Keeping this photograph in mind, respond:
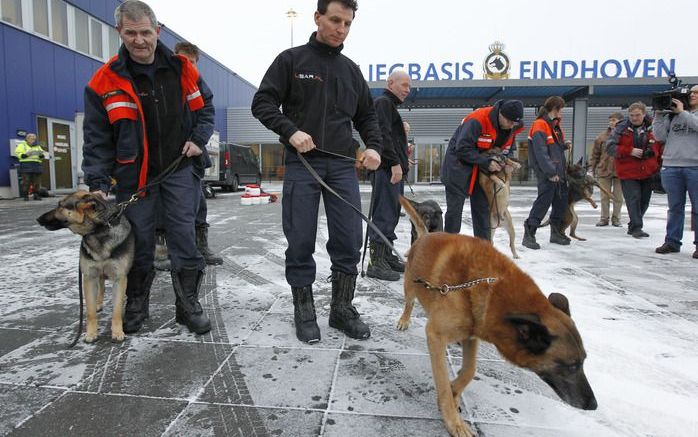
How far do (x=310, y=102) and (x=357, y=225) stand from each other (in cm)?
90

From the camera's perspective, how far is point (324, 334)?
2949 mm

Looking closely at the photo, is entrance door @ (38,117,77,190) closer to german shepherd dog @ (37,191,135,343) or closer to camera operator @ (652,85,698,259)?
german shepherd dog @ (37,191,135,343)

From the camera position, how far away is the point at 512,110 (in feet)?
14.6

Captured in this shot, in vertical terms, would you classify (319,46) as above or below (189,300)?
above

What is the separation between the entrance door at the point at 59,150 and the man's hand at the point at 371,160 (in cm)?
1638

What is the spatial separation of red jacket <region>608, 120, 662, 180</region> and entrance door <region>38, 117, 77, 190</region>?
17.3m

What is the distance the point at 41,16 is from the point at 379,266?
16.9 meters

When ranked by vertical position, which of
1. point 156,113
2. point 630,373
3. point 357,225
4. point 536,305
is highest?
point 156,113

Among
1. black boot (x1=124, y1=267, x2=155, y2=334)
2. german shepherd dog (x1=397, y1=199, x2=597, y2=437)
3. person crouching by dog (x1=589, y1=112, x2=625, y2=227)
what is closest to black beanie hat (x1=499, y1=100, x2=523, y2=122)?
german shepherd dog (x1=397, y1=199, x2=597, y2=437)

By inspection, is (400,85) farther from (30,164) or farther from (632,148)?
(30,164)

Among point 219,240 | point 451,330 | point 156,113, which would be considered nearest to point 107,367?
point 156,113

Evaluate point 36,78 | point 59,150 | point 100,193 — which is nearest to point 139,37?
point 100,193

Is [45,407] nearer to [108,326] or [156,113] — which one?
[108,326]

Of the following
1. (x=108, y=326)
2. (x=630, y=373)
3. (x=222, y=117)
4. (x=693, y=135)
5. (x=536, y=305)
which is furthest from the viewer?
(x=222, y=117)
